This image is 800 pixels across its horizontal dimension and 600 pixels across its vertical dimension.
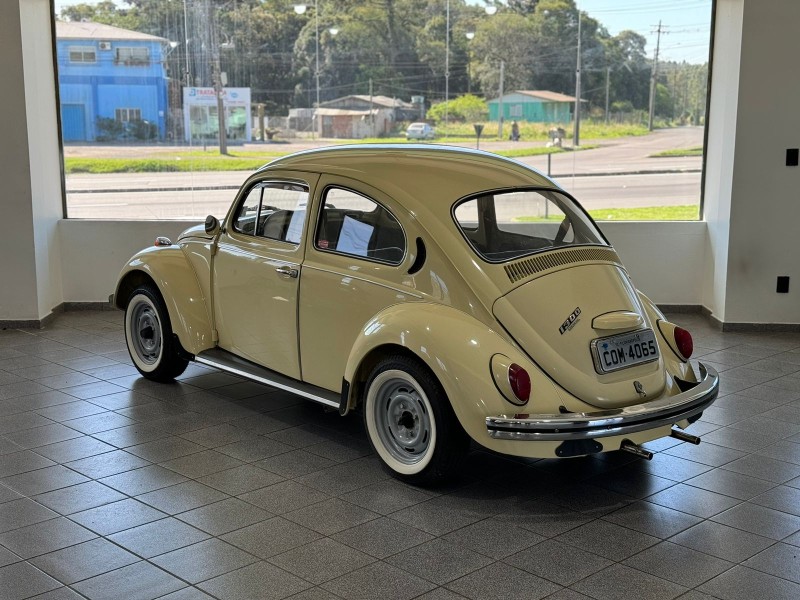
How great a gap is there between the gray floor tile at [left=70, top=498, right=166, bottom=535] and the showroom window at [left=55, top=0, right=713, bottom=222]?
5538mm

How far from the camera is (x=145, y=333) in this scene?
22.9ft

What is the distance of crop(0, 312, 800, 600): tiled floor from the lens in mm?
3859

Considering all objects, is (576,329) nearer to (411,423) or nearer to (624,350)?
(624,350)

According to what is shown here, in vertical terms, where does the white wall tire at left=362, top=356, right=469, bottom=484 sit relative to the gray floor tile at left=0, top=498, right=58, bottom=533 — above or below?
above

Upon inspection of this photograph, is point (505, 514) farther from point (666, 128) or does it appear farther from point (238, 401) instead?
point (666, 128)

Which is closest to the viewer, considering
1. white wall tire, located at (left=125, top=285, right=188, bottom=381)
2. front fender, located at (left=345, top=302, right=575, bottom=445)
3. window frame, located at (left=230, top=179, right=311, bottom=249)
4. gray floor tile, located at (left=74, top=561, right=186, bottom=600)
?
gray floor tile, located at (left=74, top=561, right=186, bottom=600)

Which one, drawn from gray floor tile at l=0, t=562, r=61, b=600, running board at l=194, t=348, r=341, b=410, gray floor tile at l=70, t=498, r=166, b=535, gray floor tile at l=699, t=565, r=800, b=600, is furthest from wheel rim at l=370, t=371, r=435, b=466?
gray floor tile at l=0, t=562, r=61, b=600

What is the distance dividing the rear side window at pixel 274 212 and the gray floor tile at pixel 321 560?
2.11 metres

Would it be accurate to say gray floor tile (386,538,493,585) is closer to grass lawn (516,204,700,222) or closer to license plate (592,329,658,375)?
license plate (592,329,658,375)

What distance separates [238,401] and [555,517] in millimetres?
2674

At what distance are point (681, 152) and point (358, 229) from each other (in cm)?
525

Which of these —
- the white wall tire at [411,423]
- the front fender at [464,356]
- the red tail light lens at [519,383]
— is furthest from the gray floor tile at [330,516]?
the red tail light lens at [519,383]

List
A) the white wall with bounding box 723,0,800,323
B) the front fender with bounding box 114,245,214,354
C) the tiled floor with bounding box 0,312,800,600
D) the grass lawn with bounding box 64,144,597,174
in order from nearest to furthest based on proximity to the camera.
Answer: the tiled floor with bounding box 0,312,800,600, the front fender with bounding box 114,245,214,354, the white wall with bounding box 723,0,800,323, the grass lawn with bounding box 64,144,597,174

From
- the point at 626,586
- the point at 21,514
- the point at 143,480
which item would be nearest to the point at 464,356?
the point at 626,586
